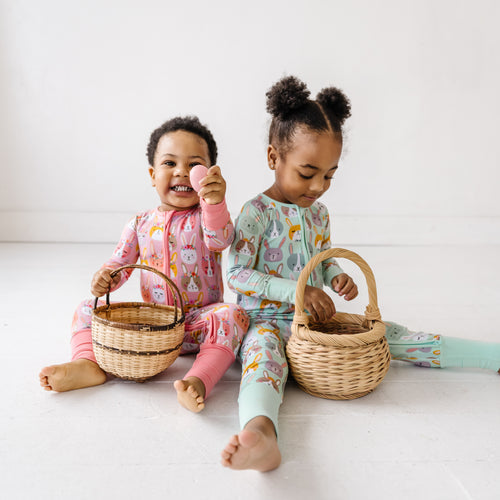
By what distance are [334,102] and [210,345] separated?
60cm

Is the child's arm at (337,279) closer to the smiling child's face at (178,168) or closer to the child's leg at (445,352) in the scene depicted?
the child's leg at (445,352)

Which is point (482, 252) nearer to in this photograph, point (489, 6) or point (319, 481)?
point (489, 6)

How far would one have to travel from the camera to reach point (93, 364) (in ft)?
3.47

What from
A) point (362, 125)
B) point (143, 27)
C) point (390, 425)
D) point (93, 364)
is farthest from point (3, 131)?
point (390, 425)

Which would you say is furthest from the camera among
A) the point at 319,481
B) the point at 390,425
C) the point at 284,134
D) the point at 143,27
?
the point at 143,27

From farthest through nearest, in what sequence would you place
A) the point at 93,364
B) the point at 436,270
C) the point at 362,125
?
the point at 362,125, the point at 436,270, the point at 93,364

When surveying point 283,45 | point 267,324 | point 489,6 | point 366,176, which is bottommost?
point 267,324

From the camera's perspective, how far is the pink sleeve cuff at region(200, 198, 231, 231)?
108 cm

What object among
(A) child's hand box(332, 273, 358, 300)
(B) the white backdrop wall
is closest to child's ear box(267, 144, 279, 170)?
(A) child's hand box(332, 273, 358, 300)

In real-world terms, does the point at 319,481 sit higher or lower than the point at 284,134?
lower

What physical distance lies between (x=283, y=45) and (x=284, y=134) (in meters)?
1.70

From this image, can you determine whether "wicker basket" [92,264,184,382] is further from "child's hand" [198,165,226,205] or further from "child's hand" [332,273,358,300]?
"child's hand" [332,273,358,300]

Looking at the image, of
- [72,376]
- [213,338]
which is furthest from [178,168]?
[72,376]

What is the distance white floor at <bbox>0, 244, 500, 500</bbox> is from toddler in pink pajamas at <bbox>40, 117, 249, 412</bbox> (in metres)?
0.08
